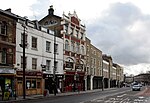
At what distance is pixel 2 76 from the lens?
129ft

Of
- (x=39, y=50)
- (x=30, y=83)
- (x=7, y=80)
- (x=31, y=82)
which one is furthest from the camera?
(x=39, y=50)

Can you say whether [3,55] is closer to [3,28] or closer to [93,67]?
[3,28]

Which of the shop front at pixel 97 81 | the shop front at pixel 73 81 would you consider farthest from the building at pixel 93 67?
the shop front at pixel 73 81

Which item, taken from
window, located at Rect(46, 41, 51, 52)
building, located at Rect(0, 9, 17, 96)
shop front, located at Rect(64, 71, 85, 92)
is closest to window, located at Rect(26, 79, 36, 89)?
building, located at Rect(0, 9, 17, 96)

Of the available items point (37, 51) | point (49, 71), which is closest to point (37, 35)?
point (37, 51)

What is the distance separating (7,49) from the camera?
40656mm

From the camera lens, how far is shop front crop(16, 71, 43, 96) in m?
43.0

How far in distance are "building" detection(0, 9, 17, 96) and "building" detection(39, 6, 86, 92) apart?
62.3ft

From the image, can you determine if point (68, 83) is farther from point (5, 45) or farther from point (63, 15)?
point (5, 45)

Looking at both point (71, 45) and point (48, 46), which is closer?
point (48, 46)

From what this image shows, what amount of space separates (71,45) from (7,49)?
2455 cm

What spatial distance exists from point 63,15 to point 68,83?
44.6 feet

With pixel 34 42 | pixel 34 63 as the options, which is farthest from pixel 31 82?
pixel 34 42

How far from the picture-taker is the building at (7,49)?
39.5 meters
